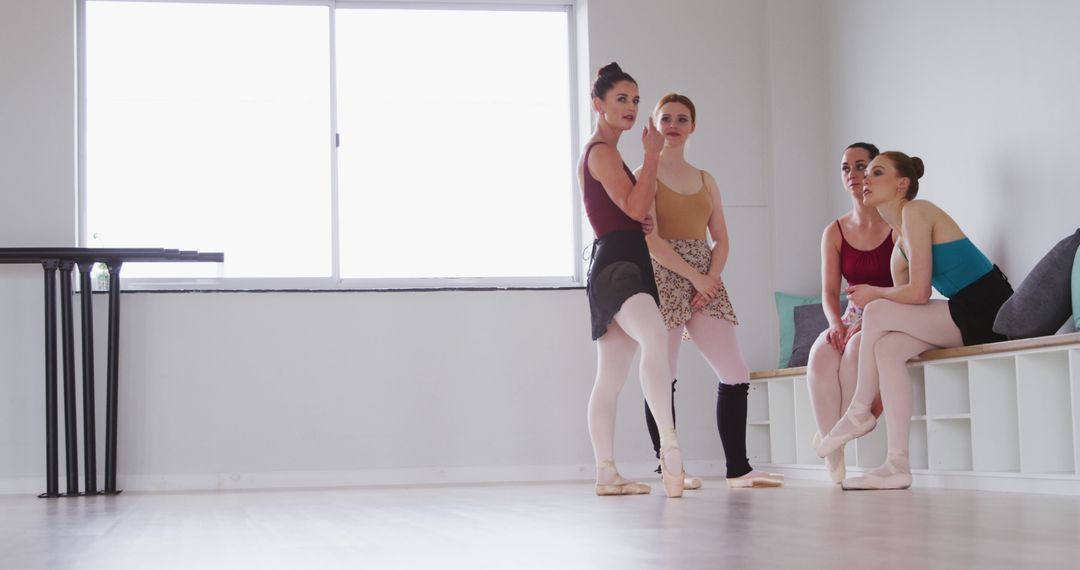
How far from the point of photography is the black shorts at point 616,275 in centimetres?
365

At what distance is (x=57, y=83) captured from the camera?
221 inches

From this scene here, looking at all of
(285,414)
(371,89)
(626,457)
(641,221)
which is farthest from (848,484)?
(371,89)

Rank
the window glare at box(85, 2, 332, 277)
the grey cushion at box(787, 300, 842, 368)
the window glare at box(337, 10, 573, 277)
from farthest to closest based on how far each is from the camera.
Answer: the window glare at box(337, 10, 573, 277)
the window glare at box(85, 2, 332, 277)
the grey cushion at box(787, 300, 842, 368)

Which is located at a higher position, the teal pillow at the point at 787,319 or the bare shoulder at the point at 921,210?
the bare shoulder at the point at 921,210

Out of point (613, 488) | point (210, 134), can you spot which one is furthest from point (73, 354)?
point (613, 488)

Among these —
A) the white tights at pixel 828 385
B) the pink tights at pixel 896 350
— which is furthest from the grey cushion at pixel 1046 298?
the white tights at pixel 828 385

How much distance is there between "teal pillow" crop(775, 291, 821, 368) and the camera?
5.70 meters

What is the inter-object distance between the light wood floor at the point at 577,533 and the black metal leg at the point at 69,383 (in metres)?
1.33

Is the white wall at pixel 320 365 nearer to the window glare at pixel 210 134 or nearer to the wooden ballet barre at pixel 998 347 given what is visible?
the window glare at pixel 210 134

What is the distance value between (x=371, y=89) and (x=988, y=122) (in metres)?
2.92

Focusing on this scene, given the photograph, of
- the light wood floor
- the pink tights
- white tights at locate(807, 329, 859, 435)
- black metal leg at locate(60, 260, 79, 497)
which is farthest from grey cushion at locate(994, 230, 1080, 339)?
black metal leg at locate(60, 260, 79, 497)

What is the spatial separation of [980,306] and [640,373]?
1165 millimetres

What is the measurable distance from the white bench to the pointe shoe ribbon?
0.31 meters

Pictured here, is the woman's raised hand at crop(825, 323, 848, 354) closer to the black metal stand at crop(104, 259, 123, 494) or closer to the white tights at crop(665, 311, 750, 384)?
the white tights at crop(665, 311, 750, 384)
